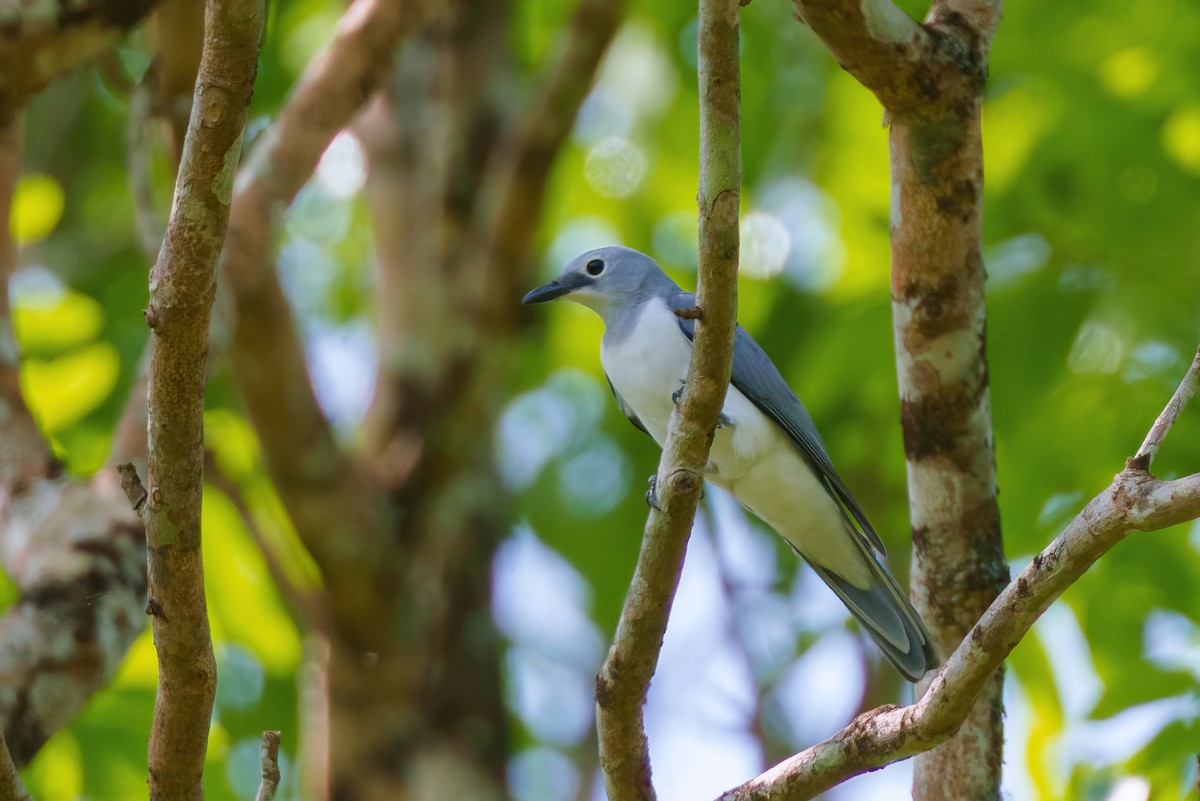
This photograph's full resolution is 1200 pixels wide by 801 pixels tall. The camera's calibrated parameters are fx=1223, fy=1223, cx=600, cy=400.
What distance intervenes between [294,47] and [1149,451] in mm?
7490

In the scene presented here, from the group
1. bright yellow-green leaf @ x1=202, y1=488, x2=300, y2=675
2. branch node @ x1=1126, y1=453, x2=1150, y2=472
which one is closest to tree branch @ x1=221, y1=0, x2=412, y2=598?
bright yellow-green leaf @ x1=202, y1=488, x2=300, y2=675

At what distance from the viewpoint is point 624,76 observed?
8953 millimetres

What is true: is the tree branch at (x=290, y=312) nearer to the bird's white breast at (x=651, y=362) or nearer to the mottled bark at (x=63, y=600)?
the mottled bark at (x=63, y=600)

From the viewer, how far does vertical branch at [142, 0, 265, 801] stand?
2555 millimetres

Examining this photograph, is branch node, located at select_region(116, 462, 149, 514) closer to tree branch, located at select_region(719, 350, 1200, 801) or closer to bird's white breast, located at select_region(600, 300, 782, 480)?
tree branch, located at select_region(719, 350, 1200, 801)

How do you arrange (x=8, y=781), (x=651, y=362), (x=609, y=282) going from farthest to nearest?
1. (x=609, y=282)
2. (x=651, y=362)
3. (x=8, y=781)

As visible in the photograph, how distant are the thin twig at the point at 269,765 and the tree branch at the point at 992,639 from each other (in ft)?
3.98

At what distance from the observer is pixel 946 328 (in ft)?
12.9

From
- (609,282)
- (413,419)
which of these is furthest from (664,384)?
(413,419)

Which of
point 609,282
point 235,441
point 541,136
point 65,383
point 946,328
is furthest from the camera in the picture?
point 235,441

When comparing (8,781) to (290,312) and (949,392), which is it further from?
(290,312)

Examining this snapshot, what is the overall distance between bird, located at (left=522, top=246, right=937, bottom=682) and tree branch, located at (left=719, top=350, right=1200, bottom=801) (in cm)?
156

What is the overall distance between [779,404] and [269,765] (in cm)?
262

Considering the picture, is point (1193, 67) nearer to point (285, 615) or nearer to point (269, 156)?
point (269, 156)
